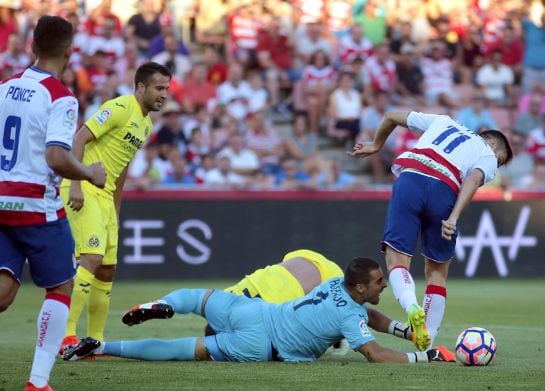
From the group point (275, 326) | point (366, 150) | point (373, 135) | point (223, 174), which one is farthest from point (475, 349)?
point (373, 135)

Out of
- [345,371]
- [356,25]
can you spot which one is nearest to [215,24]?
[356,25]

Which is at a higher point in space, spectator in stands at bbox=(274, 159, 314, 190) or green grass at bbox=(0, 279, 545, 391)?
green grass at bbox=(0, 279, 545, 391)

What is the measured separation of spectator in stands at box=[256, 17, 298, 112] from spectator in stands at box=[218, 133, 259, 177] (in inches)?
82.7

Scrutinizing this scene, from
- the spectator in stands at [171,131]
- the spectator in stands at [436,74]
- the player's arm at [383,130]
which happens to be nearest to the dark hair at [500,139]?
the player's arm at [383,130]

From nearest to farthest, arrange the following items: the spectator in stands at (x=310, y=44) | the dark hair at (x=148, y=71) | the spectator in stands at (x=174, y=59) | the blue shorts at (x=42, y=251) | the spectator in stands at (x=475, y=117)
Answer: the blue shorts at (x=42, y=251) → the dark hair at (x=148, y=71) → the spectator in stands at (x=174, y=59) → the spectator in stands at (x=475, y=117) → the spectator in stands at (x=310, y=44)

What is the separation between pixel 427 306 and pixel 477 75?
14.0 m

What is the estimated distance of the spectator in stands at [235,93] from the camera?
65.9 feet

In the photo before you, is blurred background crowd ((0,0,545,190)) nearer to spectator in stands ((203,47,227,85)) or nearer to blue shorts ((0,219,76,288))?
spectator in stands ((203,47,227,85))

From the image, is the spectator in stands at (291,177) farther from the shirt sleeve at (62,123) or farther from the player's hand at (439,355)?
the shirt sleeve at (62,123)

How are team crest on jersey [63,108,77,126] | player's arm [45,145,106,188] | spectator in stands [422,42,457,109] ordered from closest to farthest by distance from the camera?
1. player's arm [45,145,106,188]
2. team crest on jersey [63,108,77,126]
3. spectator in stands [422,42,457,109]

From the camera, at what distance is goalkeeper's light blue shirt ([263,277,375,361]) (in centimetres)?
821

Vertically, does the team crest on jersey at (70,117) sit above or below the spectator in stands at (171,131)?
above

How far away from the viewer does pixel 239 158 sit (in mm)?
19125

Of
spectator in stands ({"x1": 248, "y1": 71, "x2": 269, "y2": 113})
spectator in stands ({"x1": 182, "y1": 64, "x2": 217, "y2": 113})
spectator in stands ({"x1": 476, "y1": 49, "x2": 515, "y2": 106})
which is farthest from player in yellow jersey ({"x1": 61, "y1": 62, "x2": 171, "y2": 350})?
spectator in stands ({"x1": 476, "y1": 49, "x2": 515, "y2": 106})
